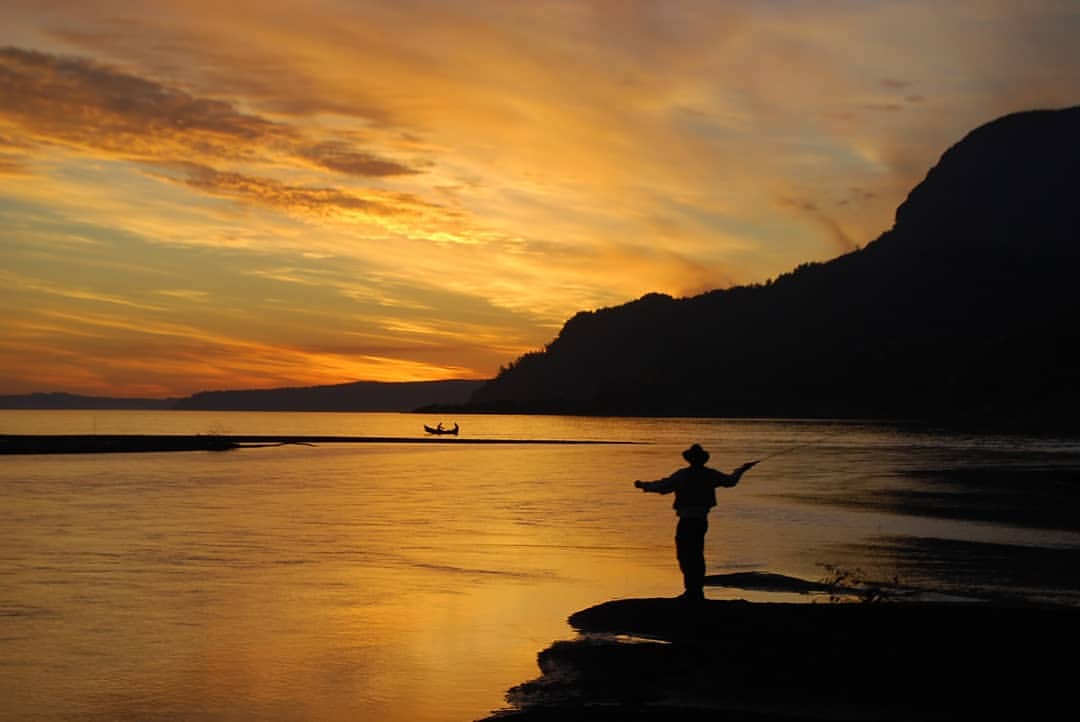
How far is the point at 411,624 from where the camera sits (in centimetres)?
1986

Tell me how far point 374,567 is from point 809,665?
50.2 ft

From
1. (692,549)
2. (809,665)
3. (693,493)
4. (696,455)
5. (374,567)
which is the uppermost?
(696,455)

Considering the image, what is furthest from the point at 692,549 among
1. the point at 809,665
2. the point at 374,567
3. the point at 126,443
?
the point at 126,443

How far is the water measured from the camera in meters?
15.4

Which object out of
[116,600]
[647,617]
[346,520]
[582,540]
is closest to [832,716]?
[647,617]

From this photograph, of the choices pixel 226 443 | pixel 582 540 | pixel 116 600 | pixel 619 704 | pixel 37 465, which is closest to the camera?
pixel 619 704

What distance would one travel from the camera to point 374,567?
2764cm

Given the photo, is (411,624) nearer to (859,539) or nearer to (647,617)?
(647,617)

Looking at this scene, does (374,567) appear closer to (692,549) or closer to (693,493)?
(692,549)

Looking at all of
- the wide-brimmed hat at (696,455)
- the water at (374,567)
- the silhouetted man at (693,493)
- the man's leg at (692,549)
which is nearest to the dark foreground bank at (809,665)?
the man's leg at (692,549)

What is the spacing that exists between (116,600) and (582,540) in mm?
15382

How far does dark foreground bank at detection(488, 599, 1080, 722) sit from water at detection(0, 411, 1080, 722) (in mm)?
1297

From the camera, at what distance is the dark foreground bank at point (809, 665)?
1255cm

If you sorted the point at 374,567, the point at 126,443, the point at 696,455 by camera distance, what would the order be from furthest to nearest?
the point at 126,443 → the point at 374,567 → the point at 696,455
